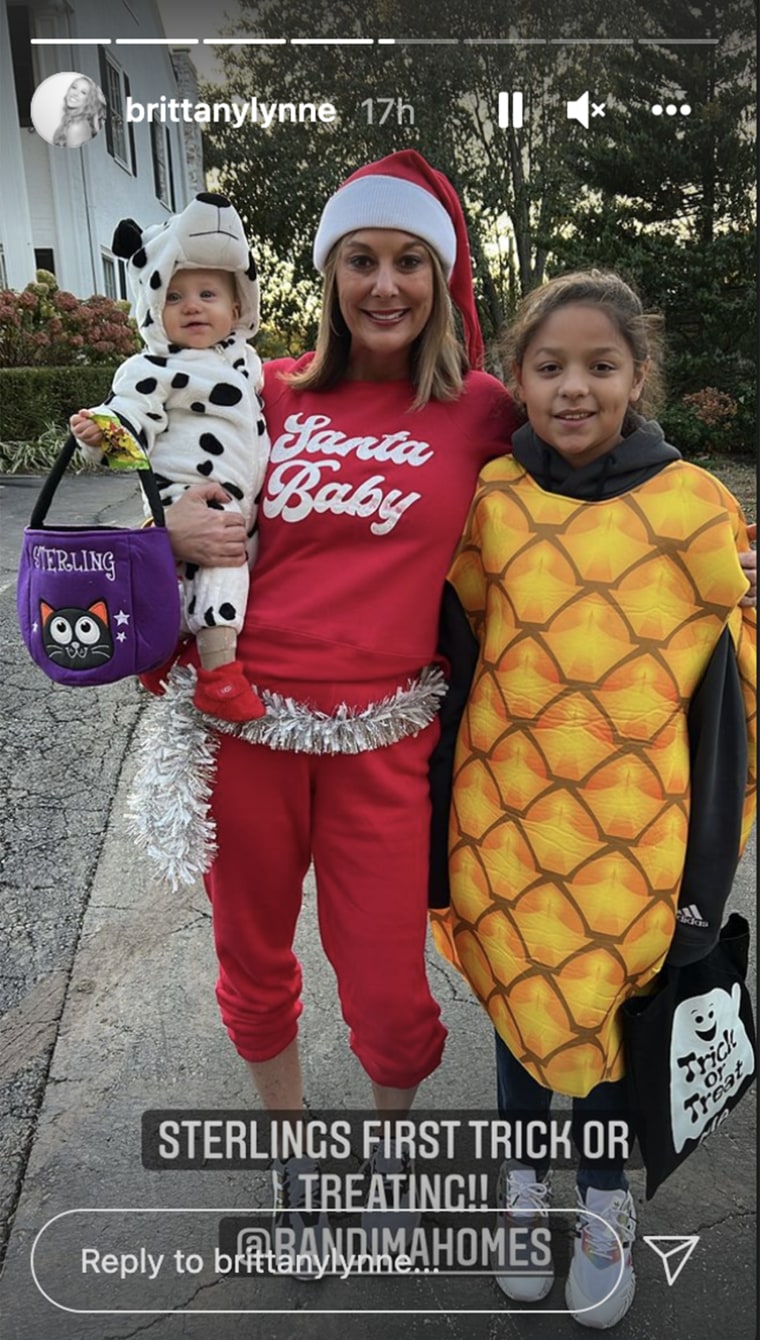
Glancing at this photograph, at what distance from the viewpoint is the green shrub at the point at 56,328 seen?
8523 millimetres

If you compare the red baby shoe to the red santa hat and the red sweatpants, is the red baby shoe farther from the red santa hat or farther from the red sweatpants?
the red santa hat

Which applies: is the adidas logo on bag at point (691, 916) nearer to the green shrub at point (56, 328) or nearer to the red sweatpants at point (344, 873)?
the red sweatpants at point (344, 873)

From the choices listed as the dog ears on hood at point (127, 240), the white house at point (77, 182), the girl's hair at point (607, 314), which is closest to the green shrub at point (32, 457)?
the white house at point (77, 182)

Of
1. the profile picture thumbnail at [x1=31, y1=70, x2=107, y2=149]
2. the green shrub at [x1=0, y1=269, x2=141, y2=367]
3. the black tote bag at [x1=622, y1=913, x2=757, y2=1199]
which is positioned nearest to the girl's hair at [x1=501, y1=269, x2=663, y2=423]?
the black tote bag at [x1=622, y1=913, x2=757, y2=1199]

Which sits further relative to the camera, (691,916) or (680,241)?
(680,241)

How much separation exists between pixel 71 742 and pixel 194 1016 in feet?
5.66

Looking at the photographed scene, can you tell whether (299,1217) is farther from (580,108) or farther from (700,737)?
(580,108)

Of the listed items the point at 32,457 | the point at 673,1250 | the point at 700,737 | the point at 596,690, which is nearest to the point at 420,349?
the point at 596,690

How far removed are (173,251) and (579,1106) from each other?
150 cm

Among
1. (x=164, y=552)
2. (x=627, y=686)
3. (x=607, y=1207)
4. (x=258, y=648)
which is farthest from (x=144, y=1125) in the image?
(x=627, y=686)

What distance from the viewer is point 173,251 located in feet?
4.57

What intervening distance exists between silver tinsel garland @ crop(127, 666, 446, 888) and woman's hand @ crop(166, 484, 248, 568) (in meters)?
0.20

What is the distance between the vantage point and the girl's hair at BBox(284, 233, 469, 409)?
4.71ft

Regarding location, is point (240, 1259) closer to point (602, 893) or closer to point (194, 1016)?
point (194, 1016)
